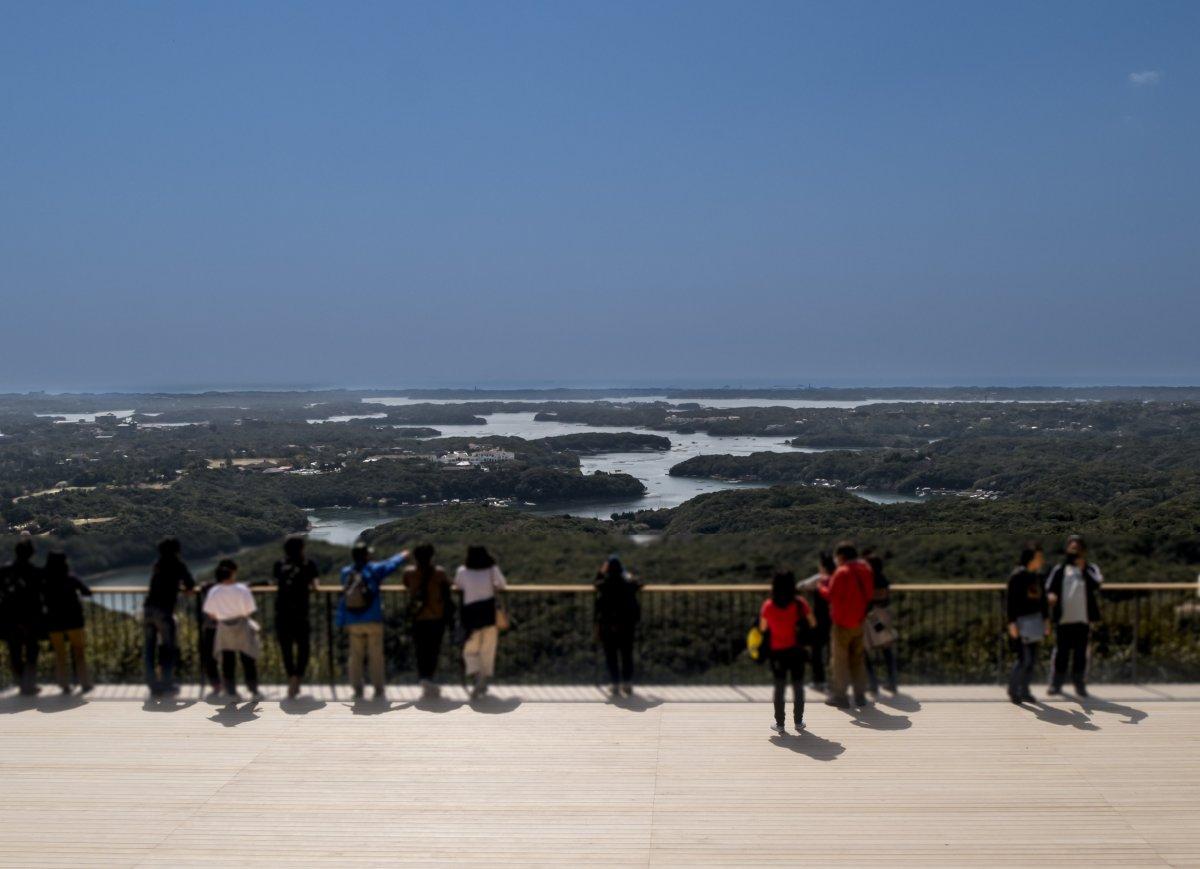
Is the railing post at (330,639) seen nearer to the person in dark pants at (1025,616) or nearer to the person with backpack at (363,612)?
the person with backpack at (363,612)

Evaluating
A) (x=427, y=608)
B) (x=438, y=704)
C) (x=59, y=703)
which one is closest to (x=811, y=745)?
(x=438, y=704)

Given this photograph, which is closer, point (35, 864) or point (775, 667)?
point (35, 864)

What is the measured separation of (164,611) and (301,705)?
1619 mm

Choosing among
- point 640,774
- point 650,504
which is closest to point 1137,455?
point 650,504

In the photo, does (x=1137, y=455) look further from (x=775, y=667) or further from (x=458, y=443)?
(x=775, y=667)

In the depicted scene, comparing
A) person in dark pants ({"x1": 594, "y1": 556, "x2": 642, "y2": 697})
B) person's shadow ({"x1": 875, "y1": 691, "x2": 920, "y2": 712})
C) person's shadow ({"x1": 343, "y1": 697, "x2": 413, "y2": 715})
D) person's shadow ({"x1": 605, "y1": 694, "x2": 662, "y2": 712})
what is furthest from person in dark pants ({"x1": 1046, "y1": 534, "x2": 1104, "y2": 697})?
person's shadow ({"x1": 343, "y1": 697, "x2": 413, "y2": 715})

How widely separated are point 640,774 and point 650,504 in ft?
118

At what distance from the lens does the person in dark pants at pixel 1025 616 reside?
8.55 meters

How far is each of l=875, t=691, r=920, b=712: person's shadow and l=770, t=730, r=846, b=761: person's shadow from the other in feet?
3.53

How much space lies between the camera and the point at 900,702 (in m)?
8.76

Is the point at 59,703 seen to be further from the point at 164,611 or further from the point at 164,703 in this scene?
the point at 164,611

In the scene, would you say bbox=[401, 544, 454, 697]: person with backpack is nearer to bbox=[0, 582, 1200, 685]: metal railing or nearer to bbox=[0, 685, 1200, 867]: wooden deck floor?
bbox=[0, 685, 1200, 867]: wooden deck floor

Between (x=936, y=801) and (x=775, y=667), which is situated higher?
(x=775, y=667)

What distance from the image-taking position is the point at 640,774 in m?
7.12
